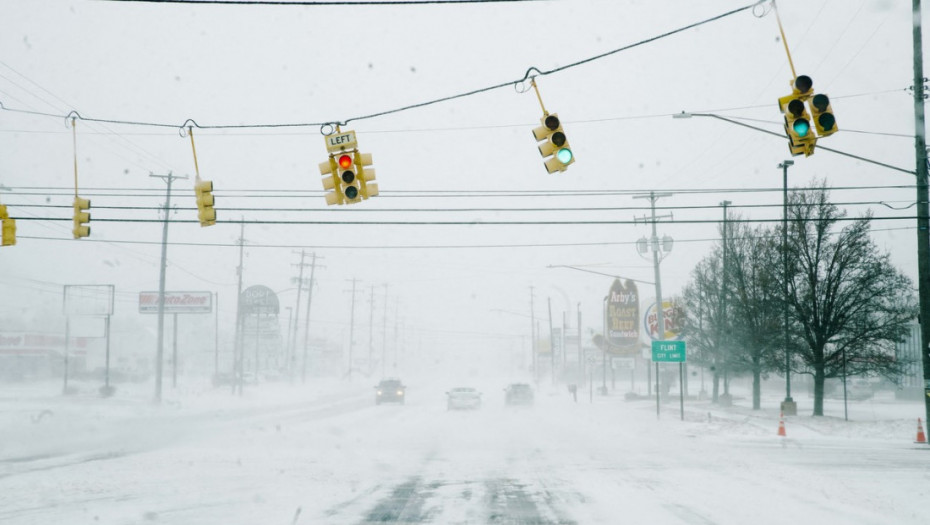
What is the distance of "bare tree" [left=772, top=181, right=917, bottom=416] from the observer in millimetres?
33969

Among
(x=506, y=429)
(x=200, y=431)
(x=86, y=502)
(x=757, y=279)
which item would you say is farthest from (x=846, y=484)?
(x=757, y=279)

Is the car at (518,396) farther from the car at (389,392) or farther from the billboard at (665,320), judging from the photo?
the billboard at (665,320)

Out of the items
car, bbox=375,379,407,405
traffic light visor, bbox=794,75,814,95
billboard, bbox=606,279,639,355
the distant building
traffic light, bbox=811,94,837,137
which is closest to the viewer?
traffic light, bbox=811,94,837,137

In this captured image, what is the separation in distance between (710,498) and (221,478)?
29.4 ft

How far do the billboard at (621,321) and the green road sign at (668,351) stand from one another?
2797 centimetres

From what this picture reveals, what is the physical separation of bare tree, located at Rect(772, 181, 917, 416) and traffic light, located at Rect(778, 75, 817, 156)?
2391 cm

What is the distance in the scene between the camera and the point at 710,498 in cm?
1303

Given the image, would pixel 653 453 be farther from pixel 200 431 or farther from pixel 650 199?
pixel 650 199

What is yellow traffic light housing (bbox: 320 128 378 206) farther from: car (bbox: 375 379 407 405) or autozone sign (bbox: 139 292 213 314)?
autozone sign (bbox: 139 292 213 314)

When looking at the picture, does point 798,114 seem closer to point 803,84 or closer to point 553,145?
point 803,84

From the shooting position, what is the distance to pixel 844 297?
34.2 m

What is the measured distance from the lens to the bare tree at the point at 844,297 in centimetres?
3397

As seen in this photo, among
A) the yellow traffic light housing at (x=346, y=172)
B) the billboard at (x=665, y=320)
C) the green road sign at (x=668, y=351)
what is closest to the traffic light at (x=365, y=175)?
the yellow traffic light housing at (x=346, y=172)

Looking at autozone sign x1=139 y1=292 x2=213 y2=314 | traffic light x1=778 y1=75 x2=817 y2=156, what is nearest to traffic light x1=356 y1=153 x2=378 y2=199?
traffic light x1=778 y1=75 x2=817 y2=156
